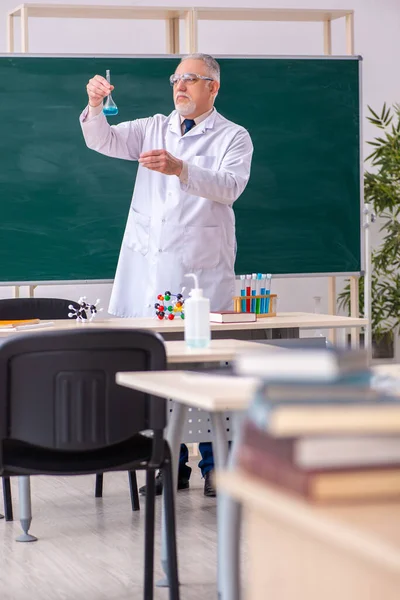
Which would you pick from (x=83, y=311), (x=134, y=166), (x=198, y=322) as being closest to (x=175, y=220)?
(x=83, y=311)

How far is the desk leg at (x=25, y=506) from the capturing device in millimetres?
3350

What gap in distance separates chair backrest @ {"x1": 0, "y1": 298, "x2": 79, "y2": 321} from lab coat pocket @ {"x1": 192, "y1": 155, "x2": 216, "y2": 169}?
778 millimetres

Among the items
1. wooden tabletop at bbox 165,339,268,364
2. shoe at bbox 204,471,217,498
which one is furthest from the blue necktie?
wooden tabletop at bbox 165,339,268,364

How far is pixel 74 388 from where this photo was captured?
238cm

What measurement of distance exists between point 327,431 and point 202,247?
10.3ft

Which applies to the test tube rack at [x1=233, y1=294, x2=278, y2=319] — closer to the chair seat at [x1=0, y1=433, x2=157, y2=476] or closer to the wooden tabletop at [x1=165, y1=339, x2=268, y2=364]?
the wooden tabletop at [x1=165, y1=339, x2=268, y2=364]

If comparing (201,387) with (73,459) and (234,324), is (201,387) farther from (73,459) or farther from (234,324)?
(234,324)

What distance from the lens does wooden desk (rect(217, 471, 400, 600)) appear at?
3.20ft

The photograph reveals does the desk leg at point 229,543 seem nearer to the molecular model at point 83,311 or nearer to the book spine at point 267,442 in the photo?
the book spine at point 267,442

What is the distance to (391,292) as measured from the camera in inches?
266

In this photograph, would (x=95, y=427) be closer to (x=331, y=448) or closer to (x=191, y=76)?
(x=331, y=448)

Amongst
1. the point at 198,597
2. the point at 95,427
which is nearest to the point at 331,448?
the point at 95,427

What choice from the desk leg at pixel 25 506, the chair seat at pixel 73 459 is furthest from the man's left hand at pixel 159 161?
the chair seat at pixel 73 459

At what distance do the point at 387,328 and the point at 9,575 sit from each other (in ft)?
14.3
